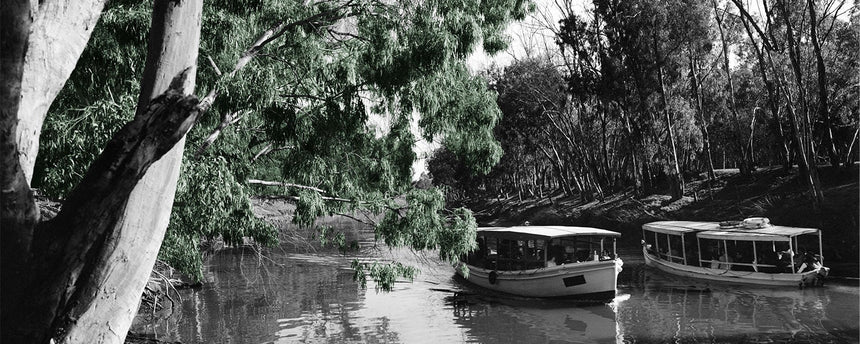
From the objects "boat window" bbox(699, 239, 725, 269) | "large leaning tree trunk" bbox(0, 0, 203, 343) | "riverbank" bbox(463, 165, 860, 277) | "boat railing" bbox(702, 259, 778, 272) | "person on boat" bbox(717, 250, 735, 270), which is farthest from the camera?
"riverbank" bbox(463, 165, 860, 277)

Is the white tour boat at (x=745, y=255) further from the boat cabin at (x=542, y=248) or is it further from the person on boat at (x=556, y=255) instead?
the person on boat at (x=556, y=255)

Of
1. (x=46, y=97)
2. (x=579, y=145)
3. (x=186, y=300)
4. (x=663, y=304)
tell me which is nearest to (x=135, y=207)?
(x=46, y=97)

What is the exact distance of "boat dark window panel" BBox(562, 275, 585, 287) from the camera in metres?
17.9

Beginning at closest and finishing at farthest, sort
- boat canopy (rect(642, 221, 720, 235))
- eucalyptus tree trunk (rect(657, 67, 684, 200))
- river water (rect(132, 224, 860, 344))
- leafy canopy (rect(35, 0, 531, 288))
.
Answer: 1. leafy canopy (rect(35, 0, 531, 288))
2. river water (rect(132, 224, 860, 344))
3. boat canopy (rect(642, 221, 720, 235))
4. eucalyptus tree trunk (rect(657, 67, 684, 200))

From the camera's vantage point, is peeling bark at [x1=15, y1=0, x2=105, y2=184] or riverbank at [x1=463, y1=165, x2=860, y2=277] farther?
riverbank at [x1=463, y1=165, x2=860, y2=277]

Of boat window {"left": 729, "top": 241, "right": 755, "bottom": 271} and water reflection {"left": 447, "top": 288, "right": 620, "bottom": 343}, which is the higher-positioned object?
boat window {"left": 729, "top": 241, "right": 755, "bottom": 271}

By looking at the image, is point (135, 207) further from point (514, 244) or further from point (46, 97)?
point (514, 244)

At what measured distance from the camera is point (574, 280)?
1800cm

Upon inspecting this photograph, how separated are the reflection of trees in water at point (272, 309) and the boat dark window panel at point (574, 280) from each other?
5.12 meters

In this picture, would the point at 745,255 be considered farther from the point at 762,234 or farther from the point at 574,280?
the point at 574,280

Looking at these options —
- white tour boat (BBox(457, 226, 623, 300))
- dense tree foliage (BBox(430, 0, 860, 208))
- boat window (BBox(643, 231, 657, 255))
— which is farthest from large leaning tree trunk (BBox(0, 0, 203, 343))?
dense tree foliage (BBox(430, 0, 860, 208))

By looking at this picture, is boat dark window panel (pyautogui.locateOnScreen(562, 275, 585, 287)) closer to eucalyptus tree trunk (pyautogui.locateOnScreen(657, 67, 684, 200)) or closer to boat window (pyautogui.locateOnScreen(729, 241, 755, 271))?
boat window (pyautogui.locateOnScreen(729, 241, 755, 271))

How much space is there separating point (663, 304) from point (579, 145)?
26792 millimetres

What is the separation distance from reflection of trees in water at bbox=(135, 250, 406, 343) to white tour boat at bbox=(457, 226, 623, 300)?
3.61m
